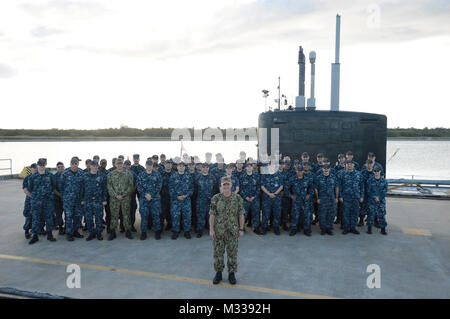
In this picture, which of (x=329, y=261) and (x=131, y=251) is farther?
(x=131, y=251)

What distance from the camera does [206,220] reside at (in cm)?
739

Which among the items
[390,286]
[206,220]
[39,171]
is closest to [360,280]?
[390,286]

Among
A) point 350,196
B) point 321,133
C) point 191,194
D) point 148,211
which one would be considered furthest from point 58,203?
point 350,196

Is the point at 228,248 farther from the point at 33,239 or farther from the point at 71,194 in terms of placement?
the point at 33,239

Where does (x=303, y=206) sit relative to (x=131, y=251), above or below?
above

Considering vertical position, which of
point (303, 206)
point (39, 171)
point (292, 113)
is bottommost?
point (303, 206)

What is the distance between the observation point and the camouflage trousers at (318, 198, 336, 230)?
7.12 m

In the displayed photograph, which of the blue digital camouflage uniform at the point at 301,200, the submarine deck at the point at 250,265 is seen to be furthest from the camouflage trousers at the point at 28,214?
the blue digital camouflage uniform at the point at 301,200

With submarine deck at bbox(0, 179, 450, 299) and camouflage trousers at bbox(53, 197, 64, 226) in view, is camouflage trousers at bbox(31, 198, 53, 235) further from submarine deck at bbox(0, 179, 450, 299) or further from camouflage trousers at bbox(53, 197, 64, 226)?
camouflage trousers at bbox(53, 197, 64, 226)

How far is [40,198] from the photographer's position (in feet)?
22.1

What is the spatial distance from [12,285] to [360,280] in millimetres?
5049

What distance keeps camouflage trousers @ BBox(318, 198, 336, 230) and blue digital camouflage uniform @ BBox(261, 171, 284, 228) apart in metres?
→ 0.92

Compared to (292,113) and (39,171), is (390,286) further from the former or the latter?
(39,171)
